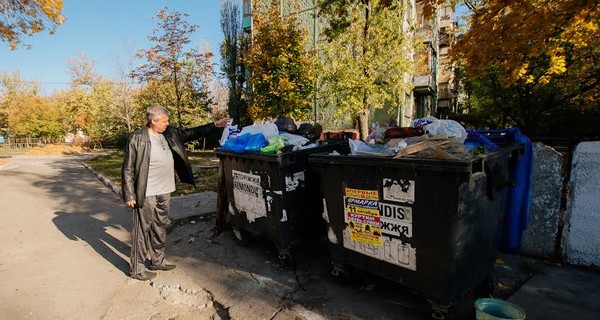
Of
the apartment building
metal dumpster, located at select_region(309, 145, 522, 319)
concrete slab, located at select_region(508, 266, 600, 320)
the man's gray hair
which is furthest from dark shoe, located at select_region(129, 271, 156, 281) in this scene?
the apartment building

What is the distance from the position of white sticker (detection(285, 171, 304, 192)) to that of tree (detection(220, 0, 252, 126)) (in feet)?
58.5

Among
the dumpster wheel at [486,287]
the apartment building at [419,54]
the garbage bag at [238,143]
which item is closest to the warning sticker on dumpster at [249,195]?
the garbage bag at [238,143]

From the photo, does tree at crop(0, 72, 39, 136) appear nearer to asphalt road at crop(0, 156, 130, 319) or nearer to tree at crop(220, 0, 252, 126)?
tree at crop(220, 0, 252, 126)

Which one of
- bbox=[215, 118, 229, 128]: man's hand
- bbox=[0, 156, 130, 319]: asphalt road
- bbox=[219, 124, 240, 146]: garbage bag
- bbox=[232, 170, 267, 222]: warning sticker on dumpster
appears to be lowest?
bbox=[0, 156, 130, 319]: asphalt road

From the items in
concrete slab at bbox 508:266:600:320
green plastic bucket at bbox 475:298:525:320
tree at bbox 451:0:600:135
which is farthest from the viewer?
tree at bbox 451:0:600:135

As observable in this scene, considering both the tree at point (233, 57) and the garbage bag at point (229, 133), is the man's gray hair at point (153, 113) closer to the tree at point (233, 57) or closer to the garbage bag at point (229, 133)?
the garbage bag at point (229, 133)

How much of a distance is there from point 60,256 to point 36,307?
1437 millimetres

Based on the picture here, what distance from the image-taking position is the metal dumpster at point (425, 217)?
2484mm

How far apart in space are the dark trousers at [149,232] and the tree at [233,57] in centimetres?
1767

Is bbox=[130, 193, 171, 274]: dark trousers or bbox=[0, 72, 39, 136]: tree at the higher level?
bbox=[0, 72, 39, 136]: tree

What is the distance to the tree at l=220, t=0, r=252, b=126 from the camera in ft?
70.7

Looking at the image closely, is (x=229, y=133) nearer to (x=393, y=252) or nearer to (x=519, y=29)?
(x=393, y=252)

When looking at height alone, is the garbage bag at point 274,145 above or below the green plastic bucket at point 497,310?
above

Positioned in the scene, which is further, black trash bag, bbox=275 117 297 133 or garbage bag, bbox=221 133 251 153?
black trash bag, bbox=275 117 297 133
